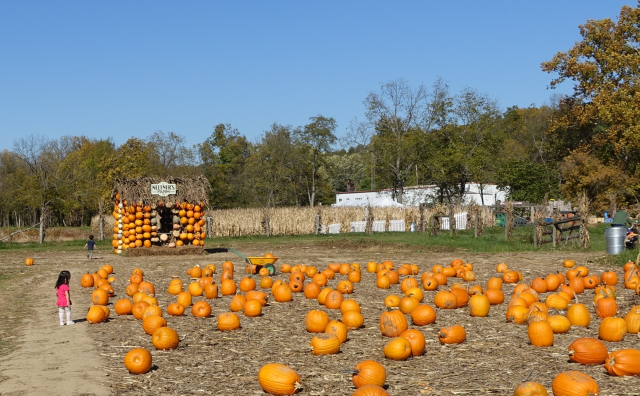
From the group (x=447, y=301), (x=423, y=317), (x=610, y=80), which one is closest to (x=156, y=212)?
(x=447, y=301)

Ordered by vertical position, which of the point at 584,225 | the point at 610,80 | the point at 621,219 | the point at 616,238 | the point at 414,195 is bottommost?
the point at 616,238

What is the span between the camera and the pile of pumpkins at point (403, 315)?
6.23 meters

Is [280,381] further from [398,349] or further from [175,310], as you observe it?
[175,310]

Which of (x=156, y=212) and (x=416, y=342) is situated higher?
(x=156, y=212)

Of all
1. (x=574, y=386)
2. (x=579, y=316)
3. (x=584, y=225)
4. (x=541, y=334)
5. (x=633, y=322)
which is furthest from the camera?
(x=584, y=225)

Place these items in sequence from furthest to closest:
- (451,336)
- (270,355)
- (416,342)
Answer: (451,336) < (270,355) < (416,342)

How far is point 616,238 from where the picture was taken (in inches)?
724

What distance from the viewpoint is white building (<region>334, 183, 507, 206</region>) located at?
65.4m

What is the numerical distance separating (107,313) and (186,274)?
A: 23.3 ft

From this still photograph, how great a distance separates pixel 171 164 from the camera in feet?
236

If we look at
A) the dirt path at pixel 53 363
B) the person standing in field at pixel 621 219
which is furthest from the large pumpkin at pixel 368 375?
the person standing in field at pixel 621 219

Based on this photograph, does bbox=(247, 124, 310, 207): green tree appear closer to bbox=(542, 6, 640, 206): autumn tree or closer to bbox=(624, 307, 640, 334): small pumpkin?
bbox=(542, 6, 640, 206): autumn tree

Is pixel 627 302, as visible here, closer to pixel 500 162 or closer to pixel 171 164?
pixel 500 162

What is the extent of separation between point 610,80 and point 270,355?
43309 mm
